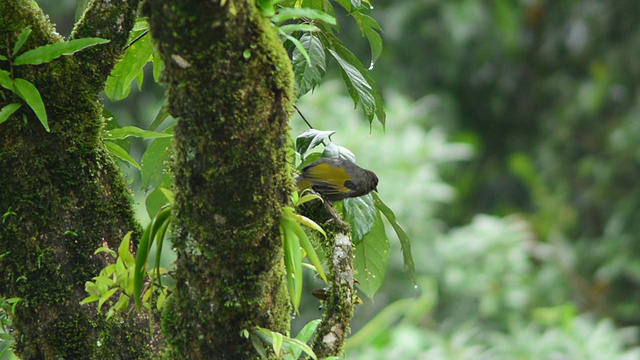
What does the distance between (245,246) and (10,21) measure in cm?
61

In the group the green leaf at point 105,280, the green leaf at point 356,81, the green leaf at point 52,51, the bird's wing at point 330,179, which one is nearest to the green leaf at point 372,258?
the bird's wing at point 330,179

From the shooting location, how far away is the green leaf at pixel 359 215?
1.65m

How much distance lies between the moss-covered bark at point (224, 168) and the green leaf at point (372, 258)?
48cm

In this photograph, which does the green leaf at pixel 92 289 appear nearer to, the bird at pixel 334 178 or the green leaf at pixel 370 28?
the bird at pixel 334 178

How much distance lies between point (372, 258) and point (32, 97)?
30.5 inches

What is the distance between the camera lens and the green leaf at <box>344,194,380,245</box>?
5.42 ft

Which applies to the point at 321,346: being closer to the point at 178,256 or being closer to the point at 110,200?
the point at 178,256

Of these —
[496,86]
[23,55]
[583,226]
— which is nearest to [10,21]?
[23,55]

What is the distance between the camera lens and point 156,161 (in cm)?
175

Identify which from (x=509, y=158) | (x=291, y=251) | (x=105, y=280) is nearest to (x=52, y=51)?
(x=105, y=280)

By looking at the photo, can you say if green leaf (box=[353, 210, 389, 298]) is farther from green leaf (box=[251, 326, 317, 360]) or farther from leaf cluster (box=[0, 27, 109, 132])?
leaf cluster (box=[0, 27, 109, 132])

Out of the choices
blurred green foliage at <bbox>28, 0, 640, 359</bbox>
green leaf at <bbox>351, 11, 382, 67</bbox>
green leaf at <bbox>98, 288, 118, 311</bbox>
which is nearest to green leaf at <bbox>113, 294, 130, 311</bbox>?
green leaf at <bbox>98, 288, 118, 311</bbox>

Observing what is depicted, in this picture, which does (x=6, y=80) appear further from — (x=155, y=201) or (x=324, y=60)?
(x=324, y=60)

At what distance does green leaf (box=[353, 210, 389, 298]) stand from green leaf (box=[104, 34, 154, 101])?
1.91ft
